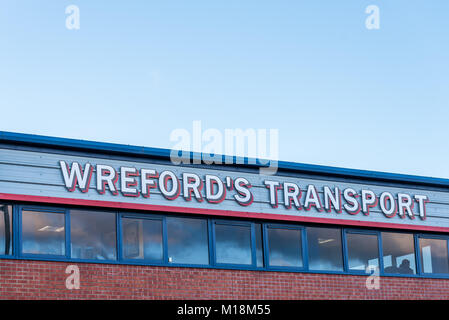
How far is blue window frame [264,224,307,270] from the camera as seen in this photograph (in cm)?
2227

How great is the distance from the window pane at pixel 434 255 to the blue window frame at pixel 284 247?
4.27 metres

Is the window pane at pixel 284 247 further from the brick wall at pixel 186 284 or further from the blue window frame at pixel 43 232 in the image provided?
the blue window frame at pixel 43 232

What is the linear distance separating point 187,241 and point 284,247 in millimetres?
2870

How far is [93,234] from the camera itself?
66.1ft

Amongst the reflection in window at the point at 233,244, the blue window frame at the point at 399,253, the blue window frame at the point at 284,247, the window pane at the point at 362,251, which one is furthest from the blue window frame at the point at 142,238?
the blue window frame at the point at 399,253

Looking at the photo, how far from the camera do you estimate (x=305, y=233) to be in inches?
901

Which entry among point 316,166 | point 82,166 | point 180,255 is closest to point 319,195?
point 316,166

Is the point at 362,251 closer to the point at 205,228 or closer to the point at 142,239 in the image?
the point at 205,228

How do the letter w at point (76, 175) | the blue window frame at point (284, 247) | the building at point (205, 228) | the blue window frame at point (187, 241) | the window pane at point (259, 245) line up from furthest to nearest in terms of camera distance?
the blue window frame at point (284, 247) < the window pane at point (259, 245) < the blue window frame at point (187, 241) < the letter w at point (76, 175) < the building at point (205, 228)

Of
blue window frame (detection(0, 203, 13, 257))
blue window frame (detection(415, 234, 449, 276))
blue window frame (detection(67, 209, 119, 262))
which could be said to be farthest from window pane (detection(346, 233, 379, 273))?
blue window frame (detection(0, 203, 13, 257))

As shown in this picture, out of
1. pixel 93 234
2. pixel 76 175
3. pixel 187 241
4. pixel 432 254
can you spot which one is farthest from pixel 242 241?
pixel 432 254

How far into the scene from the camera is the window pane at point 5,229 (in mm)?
18906
